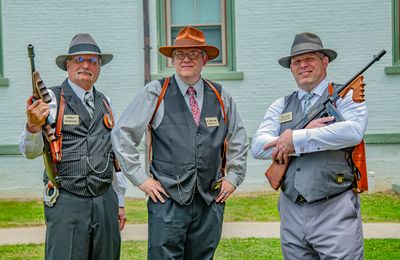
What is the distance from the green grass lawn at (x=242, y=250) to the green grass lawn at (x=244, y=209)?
4.46 feet

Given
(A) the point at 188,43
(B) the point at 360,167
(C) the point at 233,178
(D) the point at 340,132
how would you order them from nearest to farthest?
1. (D) the point at 340,132
2. (B) the point at 360,167
3. (A) the point at 188,43
4. (C) the point at 233,178

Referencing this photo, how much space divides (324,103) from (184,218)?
1218 millimetres

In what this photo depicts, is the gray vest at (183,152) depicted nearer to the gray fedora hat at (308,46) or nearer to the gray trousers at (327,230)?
the gray trousers at (327,230)

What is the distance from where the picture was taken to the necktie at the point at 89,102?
4641 millimetres

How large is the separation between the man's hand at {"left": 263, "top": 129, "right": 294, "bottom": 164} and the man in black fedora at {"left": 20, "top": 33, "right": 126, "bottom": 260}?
1.19 m

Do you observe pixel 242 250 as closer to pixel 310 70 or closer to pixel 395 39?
pixel 310 70

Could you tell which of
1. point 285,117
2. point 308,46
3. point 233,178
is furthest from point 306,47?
point 233,178

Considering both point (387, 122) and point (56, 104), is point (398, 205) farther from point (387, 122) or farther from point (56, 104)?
point (56, 104)

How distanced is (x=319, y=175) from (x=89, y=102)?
1.74 m

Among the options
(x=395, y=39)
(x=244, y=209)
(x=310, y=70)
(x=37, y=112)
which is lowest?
(x=244, y=209)

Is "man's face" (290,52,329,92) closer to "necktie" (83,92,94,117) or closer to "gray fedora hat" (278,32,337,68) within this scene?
"gray fedora hat" (278,32,337,68)

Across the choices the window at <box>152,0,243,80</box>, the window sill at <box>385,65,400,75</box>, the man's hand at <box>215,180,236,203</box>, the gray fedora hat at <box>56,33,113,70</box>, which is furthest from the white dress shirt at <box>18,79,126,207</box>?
the window sill at <box>385,65,400,75</box>

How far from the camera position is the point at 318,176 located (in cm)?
416

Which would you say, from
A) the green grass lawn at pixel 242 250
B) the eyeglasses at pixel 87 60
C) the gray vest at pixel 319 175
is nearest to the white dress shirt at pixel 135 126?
the eyeglasses at pixel 87 60
